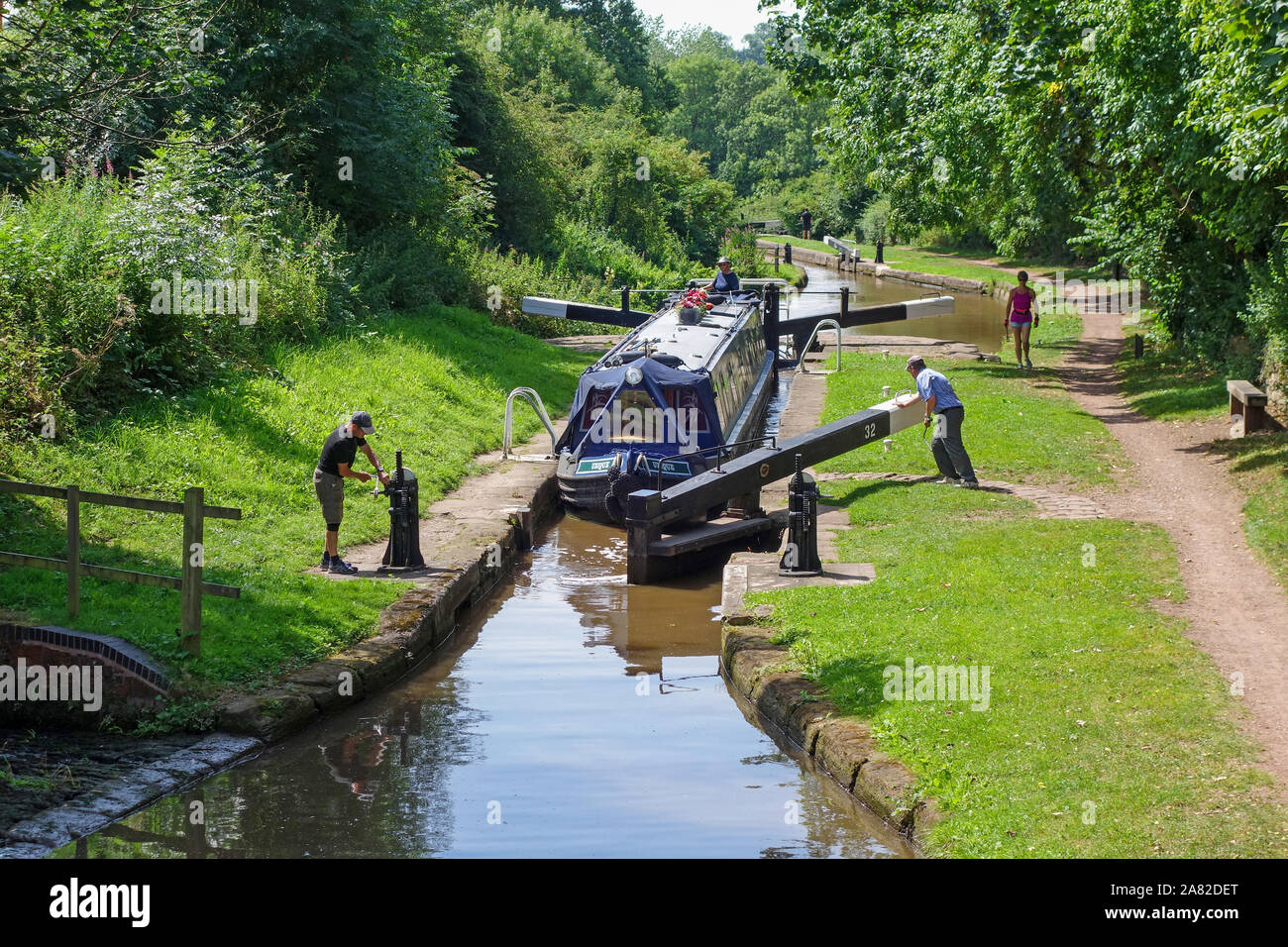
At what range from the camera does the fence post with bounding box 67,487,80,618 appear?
9320 mm

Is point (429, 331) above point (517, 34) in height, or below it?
below

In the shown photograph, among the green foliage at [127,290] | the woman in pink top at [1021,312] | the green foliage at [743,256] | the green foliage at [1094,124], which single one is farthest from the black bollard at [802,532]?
the green foliage at [743,256]

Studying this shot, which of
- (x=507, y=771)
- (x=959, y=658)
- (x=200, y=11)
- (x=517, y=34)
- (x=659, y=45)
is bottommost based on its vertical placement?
(x=507, y=771)

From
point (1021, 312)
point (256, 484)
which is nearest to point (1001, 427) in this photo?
point (1021, 312)

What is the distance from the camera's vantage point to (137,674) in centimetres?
895

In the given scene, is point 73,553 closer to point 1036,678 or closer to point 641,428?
point 1036,678

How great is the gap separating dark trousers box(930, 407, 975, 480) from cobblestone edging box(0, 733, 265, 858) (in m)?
8.69

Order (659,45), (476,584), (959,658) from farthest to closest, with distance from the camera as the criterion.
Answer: (659,45), (476,584), (959,658)

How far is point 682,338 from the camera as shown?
1820 centimetres

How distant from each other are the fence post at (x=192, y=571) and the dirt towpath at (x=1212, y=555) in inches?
273

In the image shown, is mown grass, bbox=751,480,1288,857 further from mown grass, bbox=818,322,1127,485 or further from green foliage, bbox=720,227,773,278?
green foliage, bbox=720,227,773,278
